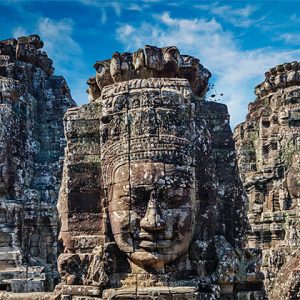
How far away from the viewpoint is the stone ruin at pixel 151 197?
8.45 m

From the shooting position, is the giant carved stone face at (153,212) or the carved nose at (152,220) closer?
the carved nose at (152,220)

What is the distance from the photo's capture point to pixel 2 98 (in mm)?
18375

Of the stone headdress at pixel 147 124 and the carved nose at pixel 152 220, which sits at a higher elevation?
the stone headdress at pixel 147 124

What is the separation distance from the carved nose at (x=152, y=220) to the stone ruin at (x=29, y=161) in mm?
8449

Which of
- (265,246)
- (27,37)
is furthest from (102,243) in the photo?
(265,246)

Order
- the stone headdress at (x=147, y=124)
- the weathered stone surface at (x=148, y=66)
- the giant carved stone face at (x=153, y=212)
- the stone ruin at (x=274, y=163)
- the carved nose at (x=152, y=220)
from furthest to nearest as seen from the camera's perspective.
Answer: the stone ruin at (x=274, y=163) < the weathered stone surface at (x=148, y=66) < the stone headdress at (x=147, y=124) < the giant carved stone face at (x=153, y=212) < the carved nose at (x=152, y=220)

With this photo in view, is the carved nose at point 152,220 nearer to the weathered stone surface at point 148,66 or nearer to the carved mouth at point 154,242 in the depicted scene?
the carved mouth at point 154,242

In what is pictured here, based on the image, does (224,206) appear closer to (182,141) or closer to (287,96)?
(182,141)

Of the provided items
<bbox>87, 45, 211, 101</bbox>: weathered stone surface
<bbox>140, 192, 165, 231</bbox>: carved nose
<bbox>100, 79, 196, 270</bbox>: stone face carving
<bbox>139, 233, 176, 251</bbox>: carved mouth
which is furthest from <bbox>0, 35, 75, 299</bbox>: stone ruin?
<bbox>140, 192, 165, 231</bbox>: carved nose

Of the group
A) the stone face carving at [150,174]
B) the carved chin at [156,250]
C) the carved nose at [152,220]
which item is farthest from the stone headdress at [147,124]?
the carved chin at [156,250]

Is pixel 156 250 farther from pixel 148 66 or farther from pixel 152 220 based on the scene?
pixel 148 66

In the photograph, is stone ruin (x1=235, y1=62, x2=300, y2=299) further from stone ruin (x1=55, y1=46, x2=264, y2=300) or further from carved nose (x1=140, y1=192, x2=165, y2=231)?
carved nose (x1=140, y1=192, x2=165, y2=231)

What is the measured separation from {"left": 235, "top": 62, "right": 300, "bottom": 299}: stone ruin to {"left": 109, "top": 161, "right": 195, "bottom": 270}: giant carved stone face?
12.1m

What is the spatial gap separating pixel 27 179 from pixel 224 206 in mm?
10236
